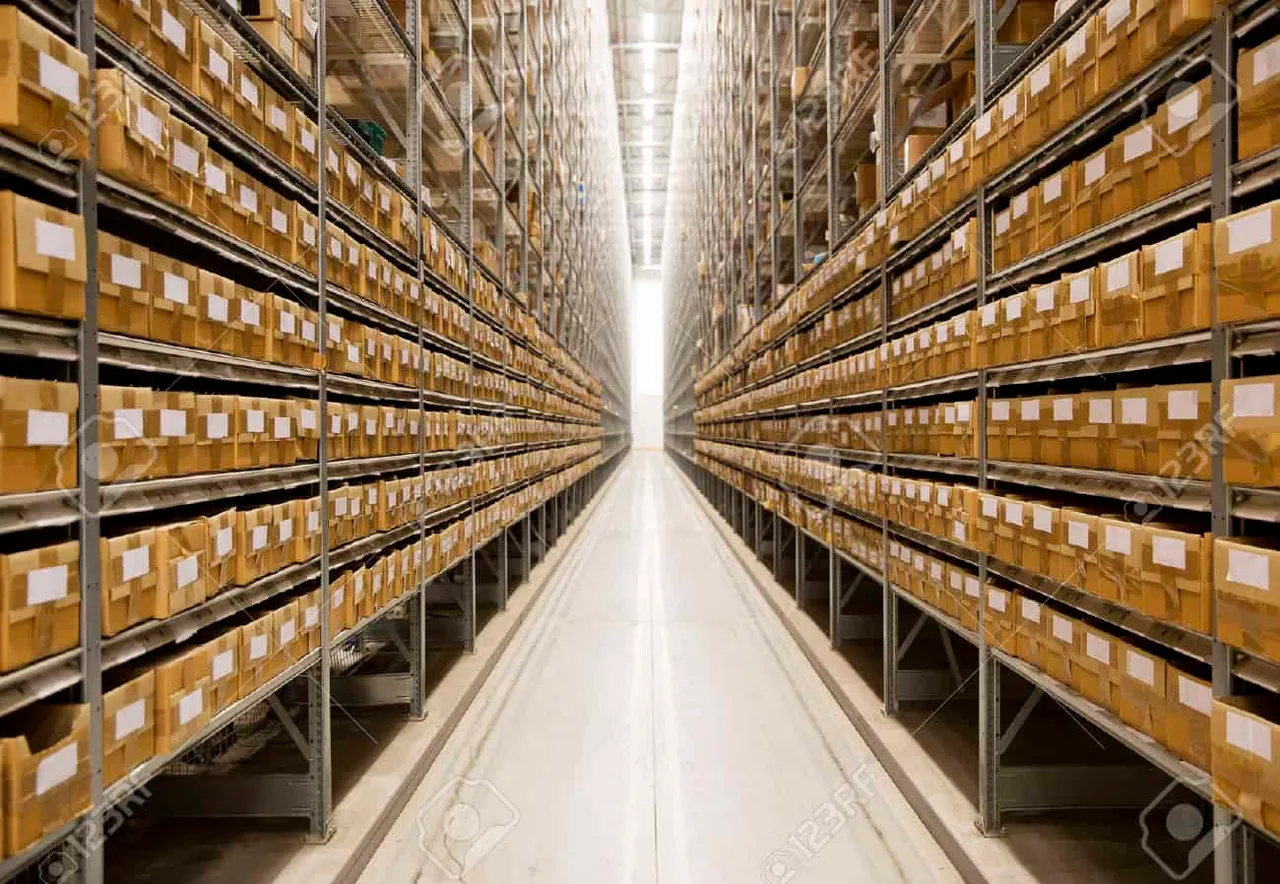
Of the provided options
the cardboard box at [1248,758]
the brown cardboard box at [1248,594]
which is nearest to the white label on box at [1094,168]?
the brown cardboard box at [1248,594]

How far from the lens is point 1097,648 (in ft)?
6.91

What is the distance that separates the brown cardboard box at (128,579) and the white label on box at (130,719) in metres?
0.17

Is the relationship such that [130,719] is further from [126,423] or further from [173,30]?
[173,30]

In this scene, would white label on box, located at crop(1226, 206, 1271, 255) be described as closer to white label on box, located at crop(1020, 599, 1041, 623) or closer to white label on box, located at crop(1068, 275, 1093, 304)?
white label on box, located at crop(1068, 275, 1093, 304)

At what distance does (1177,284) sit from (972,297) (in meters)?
Result: 1.34

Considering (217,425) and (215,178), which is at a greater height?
(215,178)

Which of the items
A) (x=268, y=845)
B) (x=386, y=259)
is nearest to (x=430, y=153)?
(x=386, y=259)

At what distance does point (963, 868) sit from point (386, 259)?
3.18 metres

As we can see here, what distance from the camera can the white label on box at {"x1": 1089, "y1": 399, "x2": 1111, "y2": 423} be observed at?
2.09 metres

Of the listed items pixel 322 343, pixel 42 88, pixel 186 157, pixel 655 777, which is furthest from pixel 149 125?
pixel 655 777

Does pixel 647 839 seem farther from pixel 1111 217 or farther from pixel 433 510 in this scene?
pixel 1111 217

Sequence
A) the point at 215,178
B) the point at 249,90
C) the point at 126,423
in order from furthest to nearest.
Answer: the point at 249,90, the point at 215,178, the point at 126,423

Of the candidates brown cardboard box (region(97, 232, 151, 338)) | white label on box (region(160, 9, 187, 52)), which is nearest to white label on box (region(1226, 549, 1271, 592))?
brown cardboard box (region(97, 232, 151, 338))

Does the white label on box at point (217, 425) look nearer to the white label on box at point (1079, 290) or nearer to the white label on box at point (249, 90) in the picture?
the white label on box at point (249, 90)
